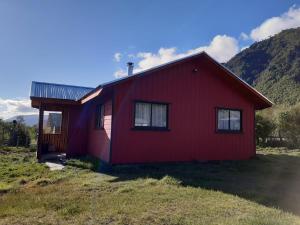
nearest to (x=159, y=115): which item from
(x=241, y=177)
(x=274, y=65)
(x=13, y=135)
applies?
(x=241, y=177)

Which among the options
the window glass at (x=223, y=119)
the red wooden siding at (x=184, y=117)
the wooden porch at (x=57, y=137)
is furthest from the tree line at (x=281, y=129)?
the wooden porch at (x=57, y=137)

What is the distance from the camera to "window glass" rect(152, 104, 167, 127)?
11602 millimetres

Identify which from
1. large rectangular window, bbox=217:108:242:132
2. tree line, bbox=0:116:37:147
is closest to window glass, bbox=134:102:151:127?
large rectangular window, bbox=217:108:242:132

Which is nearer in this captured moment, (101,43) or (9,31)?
(9,31)

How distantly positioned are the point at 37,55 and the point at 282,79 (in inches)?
1693

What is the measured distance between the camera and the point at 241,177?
371 inches

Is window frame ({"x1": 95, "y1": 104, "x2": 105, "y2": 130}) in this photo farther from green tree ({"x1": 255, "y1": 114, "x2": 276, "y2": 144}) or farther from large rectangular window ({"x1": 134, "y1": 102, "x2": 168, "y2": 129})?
green tree ({"x1": 255, "y1": 114, "x2": 276, "y2": 144})

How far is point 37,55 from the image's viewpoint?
14.3m

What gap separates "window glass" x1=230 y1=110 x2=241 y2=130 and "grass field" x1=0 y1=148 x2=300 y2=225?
10.4 ft

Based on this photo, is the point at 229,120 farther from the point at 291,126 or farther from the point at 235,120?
the point at 291,126

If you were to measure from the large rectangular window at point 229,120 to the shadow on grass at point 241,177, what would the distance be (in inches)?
62.7

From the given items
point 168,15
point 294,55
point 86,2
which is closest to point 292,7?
point 168,15

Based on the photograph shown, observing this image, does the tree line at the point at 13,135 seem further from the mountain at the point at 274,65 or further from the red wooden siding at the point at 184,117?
the mountain at the point at 274,65

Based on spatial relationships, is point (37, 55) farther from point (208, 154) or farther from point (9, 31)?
point (208, 154)
